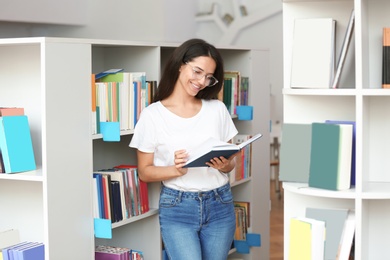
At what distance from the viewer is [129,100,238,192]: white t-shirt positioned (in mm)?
3357

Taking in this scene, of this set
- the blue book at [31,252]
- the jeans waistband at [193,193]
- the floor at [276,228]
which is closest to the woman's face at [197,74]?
the jeans waistband at [193,193]

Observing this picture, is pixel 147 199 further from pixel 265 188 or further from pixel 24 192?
pixel 265 188

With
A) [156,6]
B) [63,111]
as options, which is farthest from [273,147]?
[63,111]

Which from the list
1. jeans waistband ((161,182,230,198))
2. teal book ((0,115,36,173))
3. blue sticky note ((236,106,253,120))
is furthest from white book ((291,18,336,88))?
blue sticky note ((236,106,253,120))

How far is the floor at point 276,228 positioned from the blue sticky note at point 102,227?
2.67m

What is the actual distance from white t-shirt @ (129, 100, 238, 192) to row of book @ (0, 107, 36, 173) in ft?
1.68

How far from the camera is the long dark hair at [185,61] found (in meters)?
3.36

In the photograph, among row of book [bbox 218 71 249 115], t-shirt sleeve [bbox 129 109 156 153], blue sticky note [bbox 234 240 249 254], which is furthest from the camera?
blue sticky note [bbox 234 240 249 254]

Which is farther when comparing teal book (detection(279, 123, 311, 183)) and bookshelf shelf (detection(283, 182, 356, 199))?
teal book (detection(279, 123, 311, 183))

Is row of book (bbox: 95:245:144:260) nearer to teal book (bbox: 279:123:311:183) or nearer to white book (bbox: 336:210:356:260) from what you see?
teal book (bbox: 279:123:311:183)

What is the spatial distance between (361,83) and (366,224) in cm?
56

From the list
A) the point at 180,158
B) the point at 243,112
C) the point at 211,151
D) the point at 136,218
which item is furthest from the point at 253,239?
the point at 211,151

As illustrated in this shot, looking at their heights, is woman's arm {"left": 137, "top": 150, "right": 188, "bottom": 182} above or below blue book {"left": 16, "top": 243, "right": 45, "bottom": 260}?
above

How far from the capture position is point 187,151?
334cm
